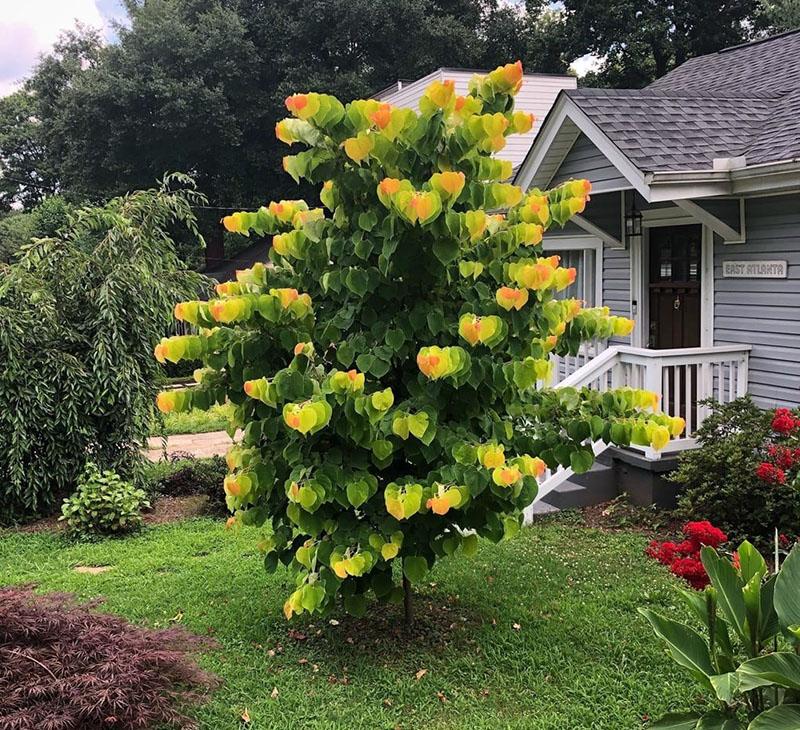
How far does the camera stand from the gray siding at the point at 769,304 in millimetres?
6754

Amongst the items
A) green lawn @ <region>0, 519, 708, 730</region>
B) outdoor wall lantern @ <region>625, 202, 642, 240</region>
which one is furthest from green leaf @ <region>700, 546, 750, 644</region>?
outdoor wall lantern @ <region>625, 202, 642, 240</region>

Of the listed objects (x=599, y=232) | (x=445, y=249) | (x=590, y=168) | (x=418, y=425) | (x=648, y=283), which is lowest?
(x=418, y=425)

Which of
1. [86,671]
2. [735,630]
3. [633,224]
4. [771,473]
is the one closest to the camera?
[735,630]

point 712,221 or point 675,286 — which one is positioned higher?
point 712,221

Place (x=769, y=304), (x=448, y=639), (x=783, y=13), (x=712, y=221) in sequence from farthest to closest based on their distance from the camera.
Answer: (x=783, y=13), (x=712, y=221), (x=769, y=304), (x=448, y=639)

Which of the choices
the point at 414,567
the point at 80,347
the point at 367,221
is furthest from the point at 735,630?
the point at 80,347

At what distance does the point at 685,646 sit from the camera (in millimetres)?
2807

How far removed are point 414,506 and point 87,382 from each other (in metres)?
5.67

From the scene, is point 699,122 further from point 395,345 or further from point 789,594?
point 789,594

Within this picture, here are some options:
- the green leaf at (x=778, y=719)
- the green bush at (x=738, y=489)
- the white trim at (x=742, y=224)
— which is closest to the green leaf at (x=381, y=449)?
the green leaf at (x=778, y=719)

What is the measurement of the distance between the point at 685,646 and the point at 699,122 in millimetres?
6063

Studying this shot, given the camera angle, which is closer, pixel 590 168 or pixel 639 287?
pixel 590 168

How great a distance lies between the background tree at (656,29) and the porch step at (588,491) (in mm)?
26913

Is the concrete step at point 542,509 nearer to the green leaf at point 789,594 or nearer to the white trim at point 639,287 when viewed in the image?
the white trim at point 639,287
